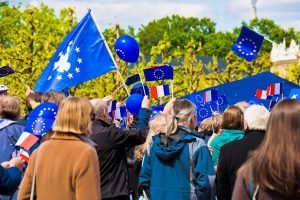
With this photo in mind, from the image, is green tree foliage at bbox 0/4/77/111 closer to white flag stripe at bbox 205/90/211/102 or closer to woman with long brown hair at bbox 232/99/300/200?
white flag stripe at bbox 205/90/211/102

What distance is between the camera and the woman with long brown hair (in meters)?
3.95

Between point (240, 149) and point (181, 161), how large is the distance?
527mm

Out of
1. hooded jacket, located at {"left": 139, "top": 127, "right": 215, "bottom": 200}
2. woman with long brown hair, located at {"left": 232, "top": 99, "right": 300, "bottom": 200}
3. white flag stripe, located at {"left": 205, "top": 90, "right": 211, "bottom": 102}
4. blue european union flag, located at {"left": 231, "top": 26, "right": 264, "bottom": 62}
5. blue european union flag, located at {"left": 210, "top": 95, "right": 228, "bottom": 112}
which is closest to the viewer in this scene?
woman with long brown hair, located at {"left": 232, "top": 99, "right": 300, "bottom": 200}

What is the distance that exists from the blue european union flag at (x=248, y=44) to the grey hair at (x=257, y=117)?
236 inches

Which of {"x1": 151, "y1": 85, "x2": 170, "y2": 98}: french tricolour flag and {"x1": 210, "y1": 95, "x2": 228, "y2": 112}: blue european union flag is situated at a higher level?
{"x1": 151, "y1": 85, "x2": 170, "y2": 98}: french tricolour flag

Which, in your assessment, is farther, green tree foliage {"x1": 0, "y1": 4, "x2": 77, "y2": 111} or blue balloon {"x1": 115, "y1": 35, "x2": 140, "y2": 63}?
green tree foliage {"x1": 0, "y1": 4, "x2": 77, "y2": 111}

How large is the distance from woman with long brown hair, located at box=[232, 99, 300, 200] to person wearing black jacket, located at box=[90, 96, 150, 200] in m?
3.22

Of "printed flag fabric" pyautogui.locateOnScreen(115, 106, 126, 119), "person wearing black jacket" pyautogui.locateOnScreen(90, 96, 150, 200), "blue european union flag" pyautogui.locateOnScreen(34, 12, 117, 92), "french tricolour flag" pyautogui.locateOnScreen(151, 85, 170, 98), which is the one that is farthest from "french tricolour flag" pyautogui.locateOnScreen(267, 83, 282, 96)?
"person wearing black jacket" pyautogui.locateOnScreen(90, 96, 150, 200)

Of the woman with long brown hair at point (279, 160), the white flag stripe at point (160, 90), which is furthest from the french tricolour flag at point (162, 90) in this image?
the woman with long brown hair at point (279, 160)

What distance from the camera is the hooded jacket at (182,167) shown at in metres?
6.33

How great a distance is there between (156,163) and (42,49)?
20.7m

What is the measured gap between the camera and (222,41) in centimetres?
8594

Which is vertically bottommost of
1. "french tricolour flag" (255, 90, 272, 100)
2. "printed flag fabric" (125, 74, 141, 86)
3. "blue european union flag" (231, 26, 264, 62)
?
"french tricolour flag" (255, 90, 272, 100)

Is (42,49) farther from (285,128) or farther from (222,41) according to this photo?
(222,41)
